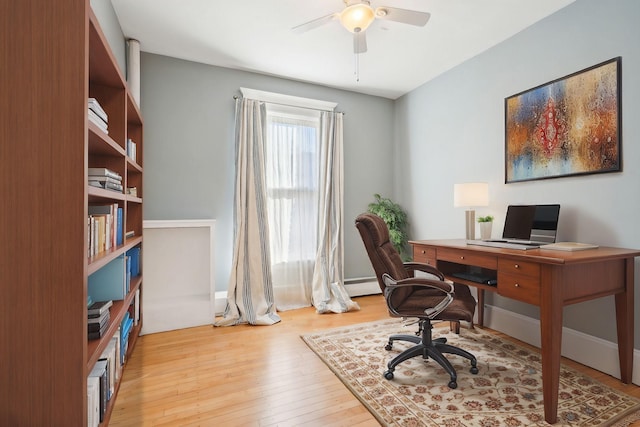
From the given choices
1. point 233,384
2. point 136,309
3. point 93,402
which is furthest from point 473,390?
point 136,309

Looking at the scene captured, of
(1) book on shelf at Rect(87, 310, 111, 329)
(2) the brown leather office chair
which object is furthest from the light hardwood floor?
(1) book on shelf at Rect(87, 310, 111, 329)

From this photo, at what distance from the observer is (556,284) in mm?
1608

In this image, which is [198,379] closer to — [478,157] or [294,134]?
[294,134]

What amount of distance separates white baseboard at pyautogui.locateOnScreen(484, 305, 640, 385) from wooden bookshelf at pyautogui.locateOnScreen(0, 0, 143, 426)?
290cm

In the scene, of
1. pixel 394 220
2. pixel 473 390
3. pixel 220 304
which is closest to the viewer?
pixel 473 390

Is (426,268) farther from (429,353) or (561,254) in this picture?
(561,254)

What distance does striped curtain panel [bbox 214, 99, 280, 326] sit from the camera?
123 inches

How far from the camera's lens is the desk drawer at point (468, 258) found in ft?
6.63

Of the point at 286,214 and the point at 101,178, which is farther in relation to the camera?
the point at 286,214

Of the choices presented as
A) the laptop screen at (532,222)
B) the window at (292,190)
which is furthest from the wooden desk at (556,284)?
the window at (292,190)

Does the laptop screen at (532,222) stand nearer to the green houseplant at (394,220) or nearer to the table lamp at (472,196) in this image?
the table lamp at (472,196)

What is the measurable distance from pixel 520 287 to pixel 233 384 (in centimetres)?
184

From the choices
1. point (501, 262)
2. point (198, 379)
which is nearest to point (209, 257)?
point (198, 379)

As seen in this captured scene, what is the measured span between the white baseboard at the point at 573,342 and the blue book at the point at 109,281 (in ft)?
9.84
